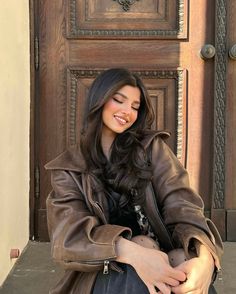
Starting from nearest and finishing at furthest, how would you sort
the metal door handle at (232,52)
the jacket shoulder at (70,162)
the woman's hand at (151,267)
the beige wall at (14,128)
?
1. the woman's hand at (151,267)
2. the jacket shoulder at (70,162)
3. the beige wall at (14,128)
4. the metal door handle at (232,52)

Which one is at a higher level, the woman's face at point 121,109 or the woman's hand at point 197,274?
the woman's face at point 121,109

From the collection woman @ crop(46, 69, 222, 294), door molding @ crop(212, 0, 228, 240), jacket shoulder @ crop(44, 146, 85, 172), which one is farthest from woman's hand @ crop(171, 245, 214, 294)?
door molding @ crop(212, 0, 228, 240)

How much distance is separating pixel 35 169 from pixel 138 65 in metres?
0.87

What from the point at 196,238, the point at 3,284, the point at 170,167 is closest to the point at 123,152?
the point at 170,167

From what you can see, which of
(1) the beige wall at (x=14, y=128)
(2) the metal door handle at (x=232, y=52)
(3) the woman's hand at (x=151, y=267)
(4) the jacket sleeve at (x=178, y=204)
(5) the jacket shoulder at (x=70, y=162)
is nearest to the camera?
(3) the woman's hand at (x=151, y=267)

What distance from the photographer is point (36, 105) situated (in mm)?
3115

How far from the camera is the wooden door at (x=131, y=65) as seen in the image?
3.06m

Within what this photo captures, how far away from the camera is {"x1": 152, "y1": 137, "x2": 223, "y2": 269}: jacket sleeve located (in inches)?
69.5

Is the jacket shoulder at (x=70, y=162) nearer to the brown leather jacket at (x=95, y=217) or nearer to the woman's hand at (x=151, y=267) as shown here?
the brown leather jacket at (x=95, y=217)

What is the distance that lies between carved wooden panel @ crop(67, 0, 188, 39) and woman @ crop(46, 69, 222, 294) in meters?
1.20

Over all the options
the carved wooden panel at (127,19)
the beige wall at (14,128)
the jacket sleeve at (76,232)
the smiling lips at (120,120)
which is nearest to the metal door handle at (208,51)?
the carved wooden panel at (127,19)

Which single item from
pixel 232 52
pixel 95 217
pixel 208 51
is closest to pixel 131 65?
pixel 208 51

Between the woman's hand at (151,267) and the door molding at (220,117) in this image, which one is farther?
the door molding at (220,117)

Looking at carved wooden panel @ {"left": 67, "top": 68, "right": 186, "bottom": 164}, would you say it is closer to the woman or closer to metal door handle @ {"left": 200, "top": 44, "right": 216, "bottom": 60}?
metal door handle @ {"left": 200, "top": 44, "right": 216, "bottom": 60}
